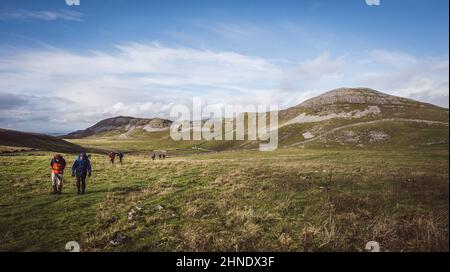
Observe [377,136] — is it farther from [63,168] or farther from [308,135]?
[63,168]

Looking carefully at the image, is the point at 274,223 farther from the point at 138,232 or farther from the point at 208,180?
the point at 208,180

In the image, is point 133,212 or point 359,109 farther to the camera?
point 359,109

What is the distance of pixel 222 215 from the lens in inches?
516

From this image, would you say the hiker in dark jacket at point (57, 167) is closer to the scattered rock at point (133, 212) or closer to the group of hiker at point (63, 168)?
the group of hiker at point (63, 168)

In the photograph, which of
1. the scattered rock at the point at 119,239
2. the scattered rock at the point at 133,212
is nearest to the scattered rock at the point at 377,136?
the scattered rock at the point at 133,212

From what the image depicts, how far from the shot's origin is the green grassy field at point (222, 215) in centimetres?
1014

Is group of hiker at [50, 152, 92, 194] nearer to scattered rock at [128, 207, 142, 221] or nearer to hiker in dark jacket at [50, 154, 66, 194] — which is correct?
hiker in dark jacket at [50, 154, 66, 194]

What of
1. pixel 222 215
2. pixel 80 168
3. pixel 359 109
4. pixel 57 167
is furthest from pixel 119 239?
pixel 359 109

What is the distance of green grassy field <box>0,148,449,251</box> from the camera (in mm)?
10141

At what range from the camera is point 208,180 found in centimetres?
2186

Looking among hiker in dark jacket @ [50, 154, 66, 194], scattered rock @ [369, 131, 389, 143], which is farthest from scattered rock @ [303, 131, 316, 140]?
hiker in dark jacket @ [50, 154, 66, 194]
